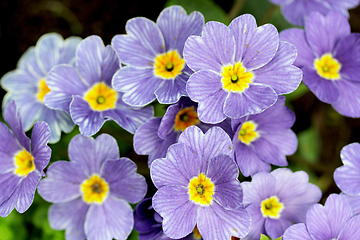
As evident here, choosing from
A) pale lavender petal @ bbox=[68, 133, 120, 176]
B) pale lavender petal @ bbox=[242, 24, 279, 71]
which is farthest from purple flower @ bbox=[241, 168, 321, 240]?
pale lavender petal @ bbox=[68, 133, 120, 176]

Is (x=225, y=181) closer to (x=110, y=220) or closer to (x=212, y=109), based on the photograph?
(x=212, y=109)

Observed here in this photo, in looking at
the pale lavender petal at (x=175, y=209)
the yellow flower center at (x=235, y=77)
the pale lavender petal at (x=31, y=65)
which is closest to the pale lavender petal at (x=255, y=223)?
the pale lavender petal at (x=175, y=209)

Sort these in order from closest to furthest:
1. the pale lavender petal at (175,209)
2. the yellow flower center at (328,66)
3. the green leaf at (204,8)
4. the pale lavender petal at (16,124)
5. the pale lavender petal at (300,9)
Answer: the pale lavender petal at (175,209) → the pale lavender petal at (16,124) → the yellow flower center at (328,66) → the pale lavender petal at (300,9) → the green leaf at (204,8)

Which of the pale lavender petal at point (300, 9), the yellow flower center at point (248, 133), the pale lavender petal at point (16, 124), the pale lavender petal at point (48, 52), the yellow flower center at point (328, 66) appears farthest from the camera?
the pale lavender petal at point (48, 52)

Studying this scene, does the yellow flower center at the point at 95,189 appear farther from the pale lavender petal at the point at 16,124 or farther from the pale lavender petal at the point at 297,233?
the pale lavender petal at the point at 297,233

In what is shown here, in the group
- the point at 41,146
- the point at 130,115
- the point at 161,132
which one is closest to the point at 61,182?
the point at 41,146

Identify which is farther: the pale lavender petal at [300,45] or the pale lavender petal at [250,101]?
the pale lavender petal at [300,45]
